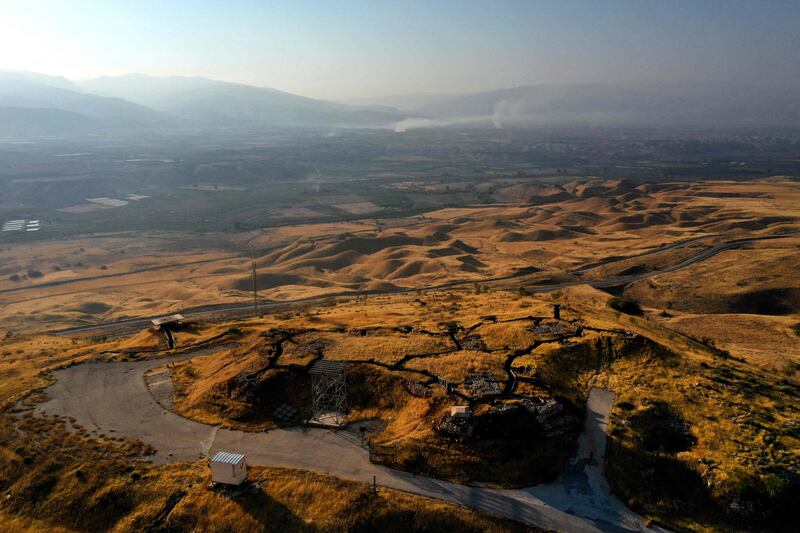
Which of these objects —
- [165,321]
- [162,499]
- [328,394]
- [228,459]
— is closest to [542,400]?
[328,394]

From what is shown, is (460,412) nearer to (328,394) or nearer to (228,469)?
(328,394)

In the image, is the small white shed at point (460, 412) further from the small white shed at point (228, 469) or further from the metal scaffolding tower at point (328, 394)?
the small white shed at point (228, 469)

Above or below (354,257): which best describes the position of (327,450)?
above

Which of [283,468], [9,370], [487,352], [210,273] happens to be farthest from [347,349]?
[210,273]

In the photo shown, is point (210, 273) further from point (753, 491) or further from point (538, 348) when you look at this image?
point (753, 491)

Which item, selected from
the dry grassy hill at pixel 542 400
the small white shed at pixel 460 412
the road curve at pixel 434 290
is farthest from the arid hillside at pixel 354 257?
the small white shed at pixel 460 412

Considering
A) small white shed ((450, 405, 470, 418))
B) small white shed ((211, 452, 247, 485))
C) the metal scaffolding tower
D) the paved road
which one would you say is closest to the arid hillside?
the paved road

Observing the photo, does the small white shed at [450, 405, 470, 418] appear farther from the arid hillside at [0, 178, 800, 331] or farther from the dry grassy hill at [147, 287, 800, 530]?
the arid hillside at [0, 178, 800, 331]
